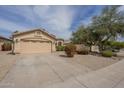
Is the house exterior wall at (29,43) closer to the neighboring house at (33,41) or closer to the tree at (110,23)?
the neighboring house at (33,41)

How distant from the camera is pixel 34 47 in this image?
20641 millimetres

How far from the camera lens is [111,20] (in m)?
18.8

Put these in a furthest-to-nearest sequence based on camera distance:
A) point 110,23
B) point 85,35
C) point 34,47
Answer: point 85,35 → point 34,47 → point 110,23

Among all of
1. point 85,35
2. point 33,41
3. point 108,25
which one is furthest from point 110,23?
point 33,41

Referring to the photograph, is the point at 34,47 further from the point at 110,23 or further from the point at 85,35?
the point at 110,23

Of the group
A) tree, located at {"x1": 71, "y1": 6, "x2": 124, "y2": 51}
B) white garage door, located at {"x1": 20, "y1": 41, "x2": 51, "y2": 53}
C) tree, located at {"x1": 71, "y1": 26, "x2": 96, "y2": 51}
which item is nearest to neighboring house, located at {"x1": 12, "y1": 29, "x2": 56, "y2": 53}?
white garage door, located at {"x1": 20, "y1": 41, "x2": 51, "y2": 53}

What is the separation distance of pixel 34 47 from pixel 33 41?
1.00 m

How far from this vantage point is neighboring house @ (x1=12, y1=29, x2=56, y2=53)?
19.5 meters

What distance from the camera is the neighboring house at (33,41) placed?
1953cm

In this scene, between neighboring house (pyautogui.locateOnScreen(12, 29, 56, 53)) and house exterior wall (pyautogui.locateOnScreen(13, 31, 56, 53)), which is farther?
neighboring house (pyautogui.locateOnScreen(12, 29, 56, 53))

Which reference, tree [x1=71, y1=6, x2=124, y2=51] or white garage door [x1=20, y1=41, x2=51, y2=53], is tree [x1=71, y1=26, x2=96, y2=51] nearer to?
tree [x1=71, y1=6, x2=124, y2=51]
